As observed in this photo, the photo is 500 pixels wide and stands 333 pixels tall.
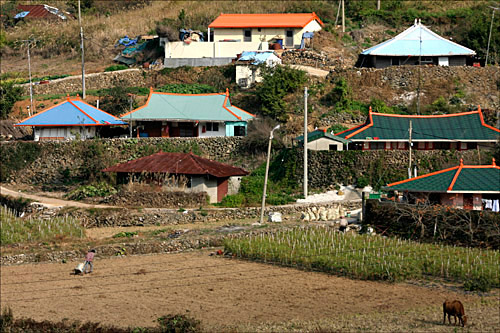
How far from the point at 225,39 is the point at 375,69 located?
12713 mm

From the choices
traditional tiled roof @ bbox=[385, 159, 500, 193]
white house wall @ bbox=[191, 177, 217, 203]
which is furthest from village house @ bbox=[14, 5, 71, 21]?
traditional tiled roof @ bbox=[385, 159, 500, 193]

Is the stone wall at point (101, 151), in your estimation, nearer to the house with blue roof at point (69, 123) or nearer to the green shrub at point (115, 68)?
the house with blue roof at point (69, 123)

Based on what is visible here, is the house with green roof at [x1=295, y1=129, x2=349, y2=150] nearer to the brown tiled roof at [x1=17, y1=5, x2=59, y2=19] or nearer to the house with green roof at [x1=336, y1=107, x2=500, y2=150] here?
the house with green roof at [x1=336, y1=107, x2=500, y2=150]

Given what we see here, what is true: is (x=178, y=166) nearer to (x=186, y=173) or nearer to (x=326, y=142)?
(x=186, y=173)

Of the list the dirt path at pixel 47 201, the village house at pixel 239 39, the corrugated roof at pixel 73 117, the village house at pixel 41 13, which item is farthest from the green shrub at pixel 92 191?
the village house at pixel 41 13

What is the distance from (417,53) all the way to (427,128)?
10663mm

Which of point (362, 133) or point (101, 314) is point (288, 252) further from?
point (362, 133)

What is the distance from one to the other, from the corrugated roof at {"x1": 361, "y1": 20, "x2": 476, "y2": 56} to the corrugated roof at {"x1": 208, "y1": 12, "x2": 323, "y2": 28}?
7036mm

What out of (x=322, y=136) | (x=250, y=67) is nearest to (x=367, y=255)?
(x=322, y=136)

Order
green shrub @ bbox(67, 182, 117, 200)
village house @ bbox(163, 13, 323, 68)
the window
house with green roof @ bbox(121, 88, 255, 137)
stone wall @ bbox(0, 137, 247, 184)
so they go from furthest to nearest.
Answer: the window
village house @ bbox(163, 13, 323, 68)
house with green roof @ bbox(121, 88, 255, 137)
stone wall @ bbox(0, 137, 247, 184)
green shrub @ bbox(67, 182, 117, 200)

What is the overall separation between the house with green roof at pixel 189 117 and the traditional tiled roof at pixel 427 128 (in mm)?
6772

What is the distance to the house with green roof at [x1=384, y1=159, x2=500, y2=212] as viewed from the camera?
37.4 m

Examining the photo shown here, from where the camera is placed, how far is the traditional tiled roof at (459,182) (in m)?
37.5

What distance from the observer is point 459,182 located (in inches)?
1496
